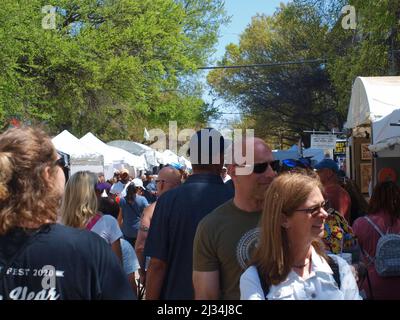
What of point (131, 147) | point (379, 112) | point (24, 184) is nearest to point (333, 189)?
point (379, 112)

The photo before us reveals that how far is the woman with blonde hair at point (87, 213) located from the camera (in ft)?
17.0

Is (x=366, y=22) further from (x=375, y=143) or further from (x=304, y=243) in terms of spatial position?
(x=304, y=243)

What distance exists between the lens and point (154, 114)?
30.7 meters

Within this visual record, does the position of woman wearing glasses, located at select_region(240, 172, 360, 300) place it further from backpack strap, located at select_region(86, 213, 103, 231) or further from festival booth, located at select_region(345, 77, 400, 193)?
festival booth, located at select_region(345, 77, 400, 193)

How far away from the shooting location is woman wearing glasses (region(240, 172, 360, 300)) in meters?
2.76

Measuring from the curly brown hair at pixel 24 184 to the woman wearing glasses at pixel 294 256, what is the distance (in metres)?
0.93

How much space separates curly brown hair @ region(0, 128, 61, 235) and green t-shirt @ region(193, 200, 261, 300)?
46.0 inches

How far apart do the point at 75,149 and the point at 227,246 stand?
1570 centimetres

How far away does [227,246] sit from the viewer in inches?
134

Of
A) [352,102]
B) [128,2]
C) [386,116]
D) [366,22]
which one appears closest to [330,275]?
[386,116]

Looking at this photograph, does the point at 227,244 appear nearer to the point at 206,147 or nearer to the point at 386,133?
the point at 206,147

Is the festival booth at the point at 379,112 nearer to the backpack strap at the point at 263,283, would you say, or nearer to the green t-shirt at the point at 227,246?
the green t-shirt at the point at 227,246

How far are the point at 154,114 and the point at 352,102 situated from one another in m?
20.0

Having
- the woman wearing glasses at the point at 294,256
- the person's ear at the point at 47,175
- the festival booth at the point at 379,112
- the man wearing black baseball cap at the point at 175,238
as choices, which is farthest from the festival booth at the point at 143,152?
the person's ear at the point at 47,175
